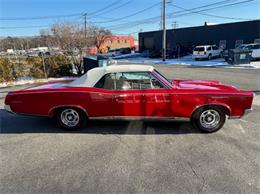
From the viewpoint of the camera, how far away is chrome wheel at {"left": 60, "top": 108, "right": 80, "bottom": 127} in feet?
16.7

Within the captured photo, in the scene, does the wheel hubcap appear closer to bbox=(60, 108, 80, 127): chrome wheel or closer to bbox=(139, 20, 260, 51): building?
bbox=(60, 108, 80, 127): chrome wheel

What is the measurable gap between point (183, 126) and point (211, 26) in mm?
34384

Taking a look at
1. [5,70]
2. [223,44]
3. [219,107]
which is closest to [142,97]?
[219,107]

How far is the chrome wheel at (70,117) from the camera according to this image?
5082 millimetres

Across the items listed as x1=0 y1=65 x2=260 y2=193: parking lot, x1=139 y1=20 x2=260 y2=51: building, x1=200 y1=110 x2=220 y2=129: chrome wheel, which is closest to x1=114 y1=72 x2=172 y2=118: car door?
x1=0 y1=65 x2=260 y2=193: parking lot

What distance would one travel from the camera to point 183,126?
5.27 metres

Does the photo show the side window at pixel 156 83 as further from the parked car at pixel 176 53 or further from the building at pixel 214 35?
the parked car at pixel 176 53

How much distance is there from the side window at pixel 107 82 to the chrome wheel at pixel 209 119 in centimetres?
189

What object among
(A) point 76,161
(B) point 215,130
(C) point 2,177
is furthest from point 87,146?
(B) point 215,130

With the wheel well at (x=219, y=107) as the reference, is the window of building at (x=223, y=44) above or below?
above

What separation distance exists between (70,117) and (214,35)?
3499cm

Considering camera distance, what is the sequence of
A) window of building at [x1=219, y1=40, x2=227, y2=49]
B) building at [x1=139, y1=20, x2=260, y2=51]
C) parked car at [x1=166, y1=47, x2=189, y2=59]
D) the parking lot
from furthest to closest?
parked car at [x1=166, y1=47, x2=189, y2=59] → window of building at [x1=219, y1=40, x2=227, y2=49] → building at [x1=139, y1=20, x2=260, y2=51] → the parking lot

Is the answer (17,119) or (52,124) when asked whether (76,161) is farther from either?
(17,119)

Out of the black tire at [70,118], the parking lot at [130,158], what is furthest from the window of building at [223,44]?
the black tire at [70,118]
